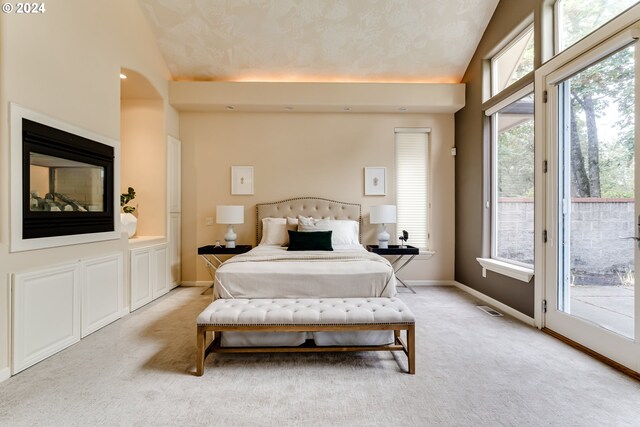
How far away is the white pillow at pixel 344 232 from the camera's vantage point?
15.3ft

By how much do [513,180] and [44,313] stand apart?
4.97 metres

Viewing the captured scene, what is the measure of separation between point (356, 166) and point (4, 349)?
4.48 m

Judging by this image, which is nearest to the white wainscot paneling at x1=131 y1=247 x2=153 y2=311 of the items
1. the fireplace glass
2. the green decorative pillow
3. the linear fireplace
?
the linear fireplace

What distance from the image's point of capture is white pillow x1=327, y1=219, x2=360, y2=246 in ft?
15.3

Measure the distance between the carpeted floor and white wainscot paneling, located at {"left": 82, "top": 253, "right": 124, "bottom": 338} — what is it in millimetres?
223

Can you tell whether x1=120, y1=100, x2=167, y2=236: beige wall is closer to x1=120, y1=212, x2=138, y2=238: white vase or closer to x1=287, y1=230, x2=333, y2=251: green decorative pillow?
x1=120, y1=212, x2=138, y2=238: white vase

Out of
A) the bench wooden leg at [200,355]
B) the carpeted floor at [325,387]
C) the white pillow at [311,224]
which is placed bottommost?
the carpeted floor at [325,387]

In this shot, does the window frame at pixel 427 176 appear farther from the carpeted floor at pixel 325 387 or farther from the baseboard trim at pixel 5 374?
the baseboard trim at pixel 5 374

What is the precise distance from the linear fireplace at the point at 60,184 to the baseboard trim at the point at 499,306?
4.59m

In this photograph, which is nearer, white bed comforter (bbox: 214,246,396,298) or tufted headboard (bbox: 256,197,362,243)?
white bed comforter (bbox: 214,246,396,298)

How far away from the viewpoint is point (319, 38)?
446cm

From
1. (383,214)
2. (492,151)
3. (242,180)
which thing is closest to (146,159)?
(242,180)

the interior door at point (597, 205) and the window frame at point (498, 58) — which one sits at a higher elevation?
the window frame at point (498, 58)

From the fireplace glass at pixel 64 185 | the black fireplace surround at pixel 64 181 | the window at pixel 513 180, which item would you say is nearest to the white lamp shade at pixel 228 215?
the black fireplace surround at pixel 64 181
